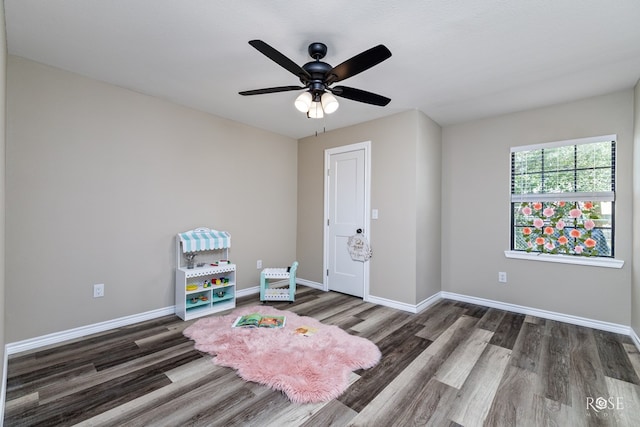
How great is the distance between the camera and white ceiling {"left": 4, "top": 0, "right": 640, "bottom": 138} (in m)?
1.77

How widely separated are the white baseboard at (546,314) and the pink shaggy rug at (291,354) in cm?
194

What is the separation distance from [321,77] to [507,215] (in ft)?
9.41

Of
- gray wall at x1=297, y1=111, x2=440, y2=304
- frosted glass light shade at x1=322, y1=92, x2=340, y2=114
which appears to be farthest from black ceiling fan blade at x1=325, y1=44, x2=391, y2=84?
gray wall at x1=297, y1=111, x2=440, y2=304

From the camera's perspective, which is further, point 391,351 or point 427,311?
point 427,311

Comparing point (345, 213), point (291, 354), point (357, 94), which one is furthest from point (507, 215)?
point (291, 354)

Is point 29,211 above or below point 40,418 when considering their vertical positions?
above

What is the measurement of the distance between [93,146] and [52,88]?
1.75 feet

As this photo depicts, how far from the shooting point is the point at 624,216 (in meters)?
2.84

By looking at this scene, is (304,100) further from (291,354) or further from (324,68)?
(291,354)

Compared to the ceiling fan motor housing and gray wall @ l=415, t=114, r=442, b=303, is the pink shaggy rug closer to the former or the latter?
gray wall @ l=415, t=114, r=442, b=303

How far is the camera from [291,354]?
232 centimetres

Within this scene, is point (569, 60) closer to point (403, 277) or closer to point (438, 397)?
point (403, 277)

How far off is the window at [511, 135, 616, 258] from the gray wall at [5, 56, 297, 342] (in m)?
3.56

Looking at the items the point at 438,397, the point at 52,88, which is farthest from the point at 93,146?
the point at 438,397
